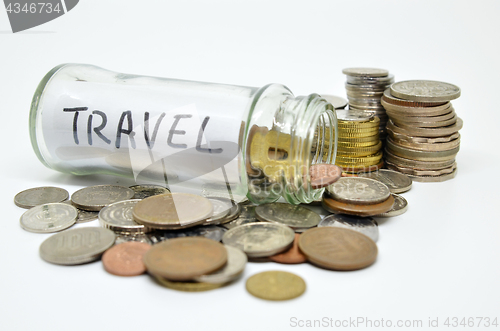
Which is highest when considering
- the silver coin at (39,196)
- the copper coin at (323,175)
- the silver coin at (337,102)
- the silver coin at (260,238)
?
the silver coin at (337,102)

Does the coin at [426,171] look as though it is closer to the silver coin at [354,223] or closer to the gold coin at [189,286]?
the silver coin at [354,223]

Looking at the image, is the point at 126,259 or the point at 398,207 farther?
the point at 398,207

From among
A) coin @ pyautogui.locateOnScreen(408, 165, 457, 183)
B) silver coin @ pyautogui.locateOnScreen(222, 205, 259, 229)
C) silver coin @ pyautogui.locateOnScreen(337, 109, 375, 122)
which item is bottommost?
coin @ pyautogui.locateOnScreen(408, 165, 457, 183)

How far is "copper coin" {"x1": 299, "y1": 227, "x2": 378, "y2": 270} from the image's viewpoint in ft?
5.82

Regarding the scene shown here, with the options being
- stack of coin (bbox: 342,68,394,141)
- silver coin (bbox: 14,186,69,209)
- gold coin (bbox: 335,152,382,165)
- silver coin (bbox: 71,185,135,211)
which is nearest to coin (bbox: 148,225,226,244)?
silver coin (bbox: 71,185,135,211)

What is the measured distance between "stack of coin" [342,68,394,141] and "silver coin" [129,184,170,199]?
1250 millimetres

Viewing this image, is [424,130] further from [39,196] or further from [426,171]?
[39,196]

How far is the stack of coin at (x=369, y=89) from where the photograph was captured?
9.62ft

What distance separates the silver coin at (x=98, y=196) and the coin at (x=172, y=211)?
0.24 metres

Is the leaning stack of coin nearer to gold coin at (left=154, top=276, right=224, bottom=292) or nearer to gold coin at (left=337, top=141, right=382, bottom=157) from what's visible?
gold coin at (left=337, top=141, right=382, bottom=157)

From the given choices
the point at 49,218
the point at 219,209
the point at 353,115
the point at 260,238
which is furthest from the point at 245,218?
the point at 353,115

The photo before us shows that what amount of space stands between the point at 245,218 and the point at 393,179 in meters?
0.88

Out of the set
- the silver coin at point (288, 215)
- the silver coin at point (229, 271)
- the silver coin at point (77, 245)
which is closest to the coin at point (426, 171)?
the silver coin at point (288, 215)

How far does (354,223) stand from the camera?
6.89ft
